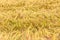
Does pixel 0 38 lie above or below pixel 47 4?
below

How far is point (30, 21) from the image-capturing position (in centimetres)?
170

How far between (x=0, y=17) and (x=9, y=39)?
0.36 meters

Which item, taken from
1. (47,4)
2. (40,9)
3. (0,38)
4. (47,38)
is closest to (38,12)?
(40,9)

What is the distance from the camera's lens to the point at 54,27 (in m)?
1.64

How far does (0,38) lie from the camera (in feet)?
5.14

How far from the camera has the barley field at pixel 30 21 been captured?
156cm

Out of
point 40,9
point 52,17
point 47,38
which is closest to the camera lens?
point 47,38

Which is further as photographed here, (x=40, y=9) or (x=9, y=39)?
(x=40, y=9)

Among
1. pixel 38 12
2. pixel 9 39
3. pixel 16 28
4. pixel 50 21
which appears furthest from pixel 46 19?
pixel 9 39

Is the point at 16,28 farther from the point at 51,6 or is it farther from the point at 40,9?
the point at 51,6

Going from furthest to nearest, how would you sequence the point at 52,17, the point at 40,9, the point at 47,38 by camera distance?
the point at 40,9 < the point at 52,17 < the point at 47,38

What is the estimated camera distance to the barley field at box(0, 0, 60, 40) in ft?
5.12

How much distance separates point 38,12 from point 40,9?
124 millimetres

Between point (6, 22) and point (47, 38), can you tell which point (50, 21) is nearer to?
point (47, 38)
